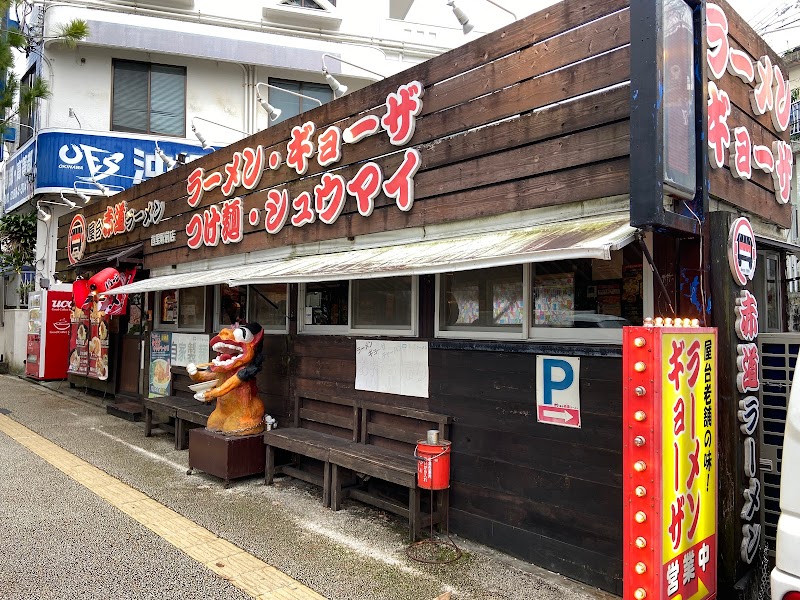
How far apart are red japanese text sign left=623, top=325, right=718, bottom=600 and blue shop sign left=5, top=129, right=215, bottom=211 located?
46.3 ft

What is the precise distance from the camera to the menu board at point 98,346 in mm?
12148

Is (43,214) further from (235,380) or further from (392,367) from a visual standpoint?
(392,367)

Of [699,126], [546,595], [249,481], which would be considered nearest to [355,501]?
[249,481]

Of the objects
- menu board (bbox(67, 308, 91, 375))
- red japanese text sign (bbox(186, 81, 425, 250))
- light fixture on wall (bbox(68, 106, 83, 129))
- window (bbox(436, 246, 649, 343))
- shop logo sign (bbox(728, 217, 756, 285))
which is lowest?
menu board (bbox(67, 308, 91, 375))

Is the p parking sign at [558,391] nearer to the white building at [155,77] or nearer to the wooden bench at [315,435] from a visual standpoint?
the wooden bench at [315,435]

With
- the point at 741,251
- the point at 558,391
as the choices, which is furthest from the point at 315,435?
→ the point at 741,251

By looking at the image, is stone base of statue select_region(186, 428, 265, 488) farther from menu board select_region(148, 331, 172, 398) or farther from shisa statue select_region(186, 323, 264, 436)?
menu board select_region(148, 331, 172, 398)


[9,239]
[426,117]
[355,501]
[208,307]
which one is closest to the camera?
[426,117]

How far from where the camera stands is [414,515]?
16.6 ft

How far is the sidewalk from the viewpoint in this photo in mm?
4312

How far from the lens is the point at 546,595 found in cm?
418

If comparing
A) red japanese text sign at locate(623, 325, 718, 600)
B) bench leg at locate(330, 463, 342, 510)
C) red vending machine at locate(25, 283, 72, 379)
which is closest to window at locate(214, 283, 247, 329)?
bench leg at locate(330, 463, 342, 510)

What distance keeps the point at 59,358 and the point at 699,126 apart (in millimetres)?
16077

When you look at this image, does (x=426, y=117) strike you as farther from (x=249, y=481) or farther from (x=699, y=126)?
(x=249, y=481)
